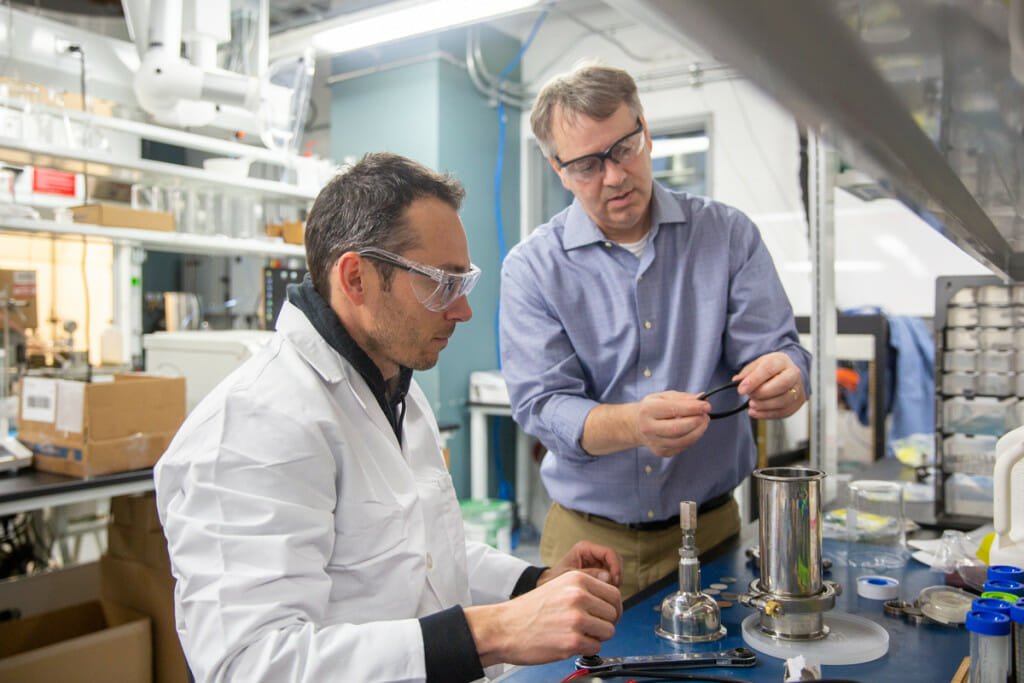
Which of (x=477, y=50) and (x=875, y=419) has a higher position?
(x=477, y=50)

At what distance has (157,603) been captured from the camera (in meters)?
2.23

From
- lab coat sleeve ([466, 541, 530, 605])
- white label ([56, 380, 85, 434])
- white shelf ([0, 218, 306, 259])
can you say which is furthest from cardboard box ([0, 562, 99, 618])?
lab coat sleeve ([466, 541, 530, 605])

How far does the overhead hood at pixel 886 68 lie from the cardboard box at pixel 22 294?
421 centimetres

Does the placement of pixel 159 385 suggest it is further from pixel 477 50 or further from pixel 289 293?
pixel 477 50

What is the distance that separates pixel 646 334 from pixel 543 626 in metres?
0.79

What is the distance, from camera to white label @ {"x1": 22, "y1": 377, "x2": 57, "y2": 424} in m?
2.44

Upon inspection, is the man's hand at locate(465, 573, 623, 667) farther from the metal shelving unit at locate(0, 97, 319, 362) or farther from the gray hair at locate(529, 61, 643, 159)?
the metal shelving unit at locate(0, 97, 319, 362)

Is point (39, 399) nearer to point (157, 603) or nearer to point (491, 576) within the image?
point (157, 603)

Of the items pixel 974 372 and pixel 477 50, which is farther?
pixel 477 50

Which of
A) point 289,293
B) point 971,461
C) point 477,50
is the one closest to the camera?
point 289,293

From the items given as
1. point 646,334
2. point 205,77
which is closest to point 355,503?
point 646,334

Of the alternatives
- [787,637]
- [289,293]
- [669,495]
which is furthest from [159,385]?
[787,637]

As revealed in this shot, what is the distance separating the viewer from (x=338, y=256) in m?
1.10

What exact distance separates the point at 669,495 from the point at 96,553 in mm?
3861
